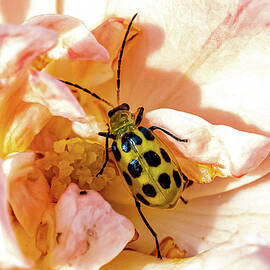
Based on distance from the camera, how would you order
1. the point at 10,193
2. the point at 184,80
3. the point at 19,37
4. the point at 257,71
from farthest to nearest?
the point at 184,80 → the point at 257,71 → the point at 10,193 → the point at 19,37

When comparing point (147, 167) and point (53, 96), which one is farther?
point (147, 167)

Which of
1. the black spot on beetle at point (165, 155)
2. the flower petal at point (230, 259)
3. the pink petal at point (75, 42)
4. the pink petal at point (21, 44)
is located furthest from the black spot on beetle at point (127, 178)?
the pink petal at point (21, 44)

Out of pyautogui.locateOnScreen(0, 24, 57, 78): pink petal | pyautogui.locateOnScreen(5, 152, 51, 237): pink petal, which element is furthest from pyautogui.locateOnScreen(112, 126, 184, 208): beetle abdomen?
pyautogui.locateOnScreen(0, 24, 57, 78): pink petal

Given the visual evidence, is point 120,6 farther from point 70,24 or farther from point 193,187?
point 193,187

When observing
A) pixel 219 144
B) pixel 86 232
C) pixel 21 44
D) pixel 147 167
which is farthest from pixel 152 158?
pixel 21 44

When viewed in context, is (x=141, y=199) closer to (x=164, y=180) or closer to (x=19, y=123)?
(x=164, y=180)

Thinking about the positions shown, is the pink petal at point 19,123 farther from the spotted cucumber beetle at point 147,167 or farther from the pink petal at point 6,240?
the pink petal at point 6,240

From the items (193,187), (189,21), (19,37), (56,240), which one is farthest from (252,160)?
(19,37)
